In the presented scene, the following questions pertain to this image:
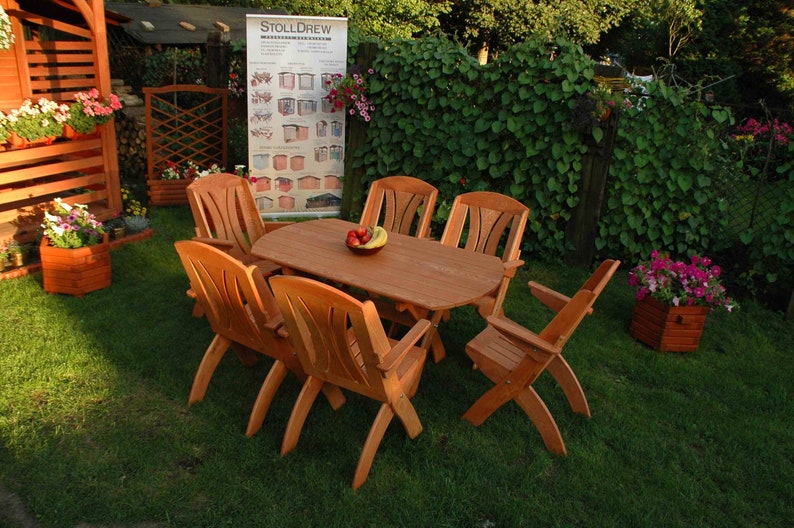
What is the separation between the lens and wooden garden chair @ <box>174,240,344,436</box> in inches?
119

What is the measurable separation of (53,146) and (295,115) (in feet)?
7.98

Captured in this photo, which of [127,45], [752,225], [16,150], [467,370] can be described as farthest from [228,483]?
[127,45]

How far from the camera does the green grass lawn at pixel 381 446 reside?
2848 millimetres

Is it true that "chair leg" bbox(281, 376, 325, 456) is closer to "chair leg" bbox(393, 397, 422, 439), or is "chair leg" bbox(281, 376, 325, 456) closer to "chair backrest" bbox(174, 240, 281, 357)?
"chair backrest" bbox(174, 240, 281, 357)

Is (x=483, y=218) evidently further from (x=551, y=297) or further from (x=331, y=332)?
(x=331, y=332)

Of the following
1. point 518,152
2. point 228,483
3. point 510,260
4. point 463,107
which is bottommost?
point 228,483

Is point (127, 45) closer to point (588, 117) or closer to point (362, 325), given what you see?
point (588, 117)

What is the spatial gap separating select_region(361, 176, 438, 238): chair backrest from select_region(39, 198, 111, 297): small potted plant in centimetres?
217

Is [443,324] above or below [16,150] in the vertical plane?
below

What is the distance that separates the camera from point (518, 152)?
5.92 metres

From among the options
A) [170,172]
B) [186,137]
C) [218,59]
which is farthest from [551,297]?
[218,59]

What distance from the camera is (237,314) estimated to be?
10.6ft

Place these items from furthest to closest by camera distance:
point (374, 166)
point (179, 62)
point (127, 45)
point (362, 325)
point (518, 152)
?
point (127, 45) → point (179, 62) → point (374, 166) → point (518, 152) → point (362, 325)

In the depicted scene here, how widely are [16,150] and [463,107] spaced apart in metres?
4.17
